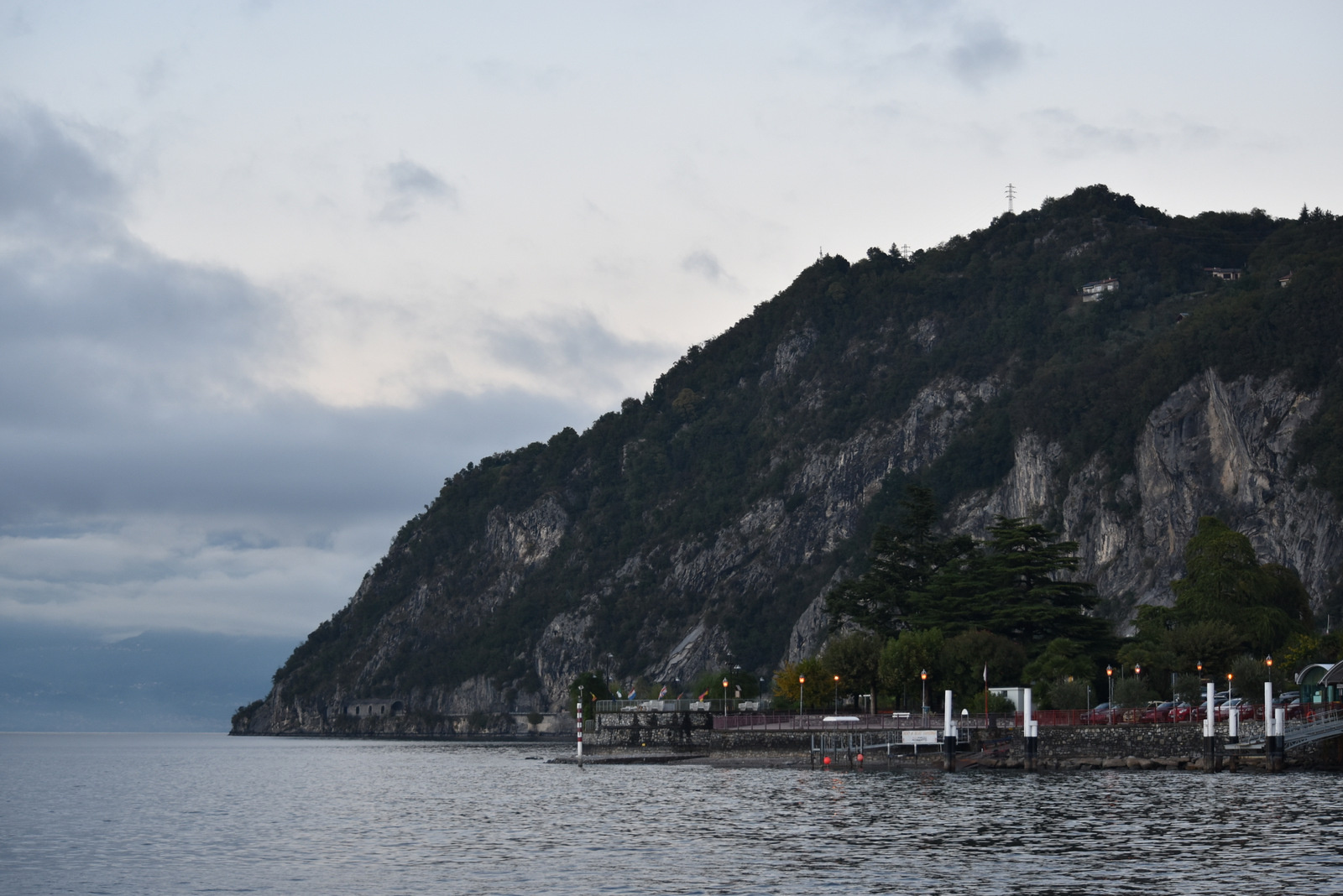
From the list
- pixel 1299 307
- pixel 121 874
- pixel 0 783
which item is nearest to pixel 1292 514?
pixel 1299 307

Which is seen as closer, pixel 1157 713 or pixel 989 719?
pixel 1157 713

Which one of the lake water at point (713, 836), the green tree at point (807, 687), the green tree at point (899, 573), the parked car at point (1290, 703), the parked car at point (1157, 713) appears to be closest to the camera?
the lake water at point (713, 836)

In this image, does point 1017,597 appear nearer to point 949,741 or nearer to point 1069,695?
point 1069,695

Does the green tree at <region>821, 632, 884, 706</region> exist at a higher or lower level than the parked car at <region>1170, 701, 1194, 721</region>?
higher

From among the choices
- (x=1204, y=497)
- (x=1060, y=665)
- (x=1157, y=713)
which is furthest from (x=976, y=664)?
(x=1204, y=497)

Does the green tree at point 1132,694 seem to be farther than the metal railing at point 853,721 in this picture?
Yes

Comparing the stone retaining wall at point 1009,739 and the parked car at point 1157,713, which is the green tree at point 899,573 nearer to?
the stone retaining wall at point 1009,739

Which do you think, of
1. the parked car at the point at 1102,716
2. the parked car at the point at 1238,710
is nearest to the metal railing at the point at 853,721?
the parked car at the point at 1102,716

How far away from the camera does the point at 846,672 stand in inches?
4688

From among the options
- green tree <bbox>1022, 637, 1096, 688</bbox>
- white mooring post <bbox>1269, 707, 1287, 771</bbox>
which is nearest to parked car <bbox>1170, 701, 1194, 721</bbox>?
white mooring post <bbox>1269, 707, 1287, 771</bbox>

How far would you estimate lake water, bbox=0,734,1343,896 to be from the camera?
1727 inches

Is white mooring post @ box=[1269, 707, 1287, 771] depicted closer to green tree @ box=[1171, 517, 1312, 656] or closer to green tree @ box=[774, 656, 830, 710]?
green tree @ box=[1171, 517, 1312, 656]

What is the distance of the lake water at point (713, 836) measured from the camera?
43.9 meters

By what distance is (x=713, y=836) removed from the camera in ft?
182
